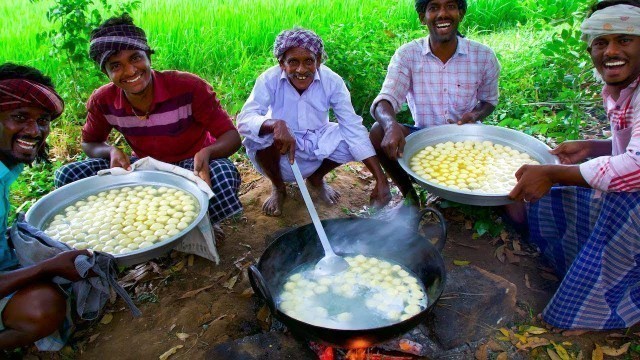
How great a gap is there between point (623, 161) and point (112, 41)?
2.56m

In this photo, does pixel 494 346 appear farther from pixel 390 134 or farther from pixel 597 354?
pixel 390 134

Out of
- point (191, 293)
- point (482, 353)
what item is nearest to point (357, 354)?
point (482, 353)

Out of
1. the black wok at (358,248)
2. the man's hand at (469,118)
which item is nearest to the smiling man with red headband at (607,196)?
the black wok at (358,248)

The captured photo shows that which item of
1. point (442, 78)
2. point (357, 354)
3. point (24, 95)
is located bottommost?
point (357, 354)

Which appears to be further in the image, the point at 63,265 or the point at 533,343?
the point at 533,343

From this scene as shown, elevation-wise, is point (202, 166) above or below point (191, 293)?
above

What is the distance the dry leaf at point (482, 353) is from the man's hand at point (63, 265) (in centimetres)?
180

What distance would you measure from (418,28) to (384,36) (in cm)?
176

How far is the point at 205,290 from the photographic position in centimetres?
273

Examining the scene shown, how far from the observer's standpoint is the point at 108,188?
8.99ft

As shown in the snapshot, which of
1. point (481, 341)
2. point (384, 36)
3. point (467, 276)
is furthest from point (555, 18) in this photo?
point (481, 341)

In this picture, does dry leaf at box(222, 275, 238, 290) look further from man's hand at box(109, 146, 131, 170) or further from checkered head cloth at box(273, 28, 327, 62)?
checkered head cloth at box(273, 28, 327, 62)

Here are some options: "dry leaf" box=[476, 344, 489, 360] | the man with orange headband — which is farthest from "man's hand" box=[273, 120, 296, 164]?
"dry leaf" box=[476, 344, 489, 360]

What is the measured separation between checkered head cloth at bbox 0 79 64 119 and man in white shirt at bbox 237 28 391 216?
115cm
